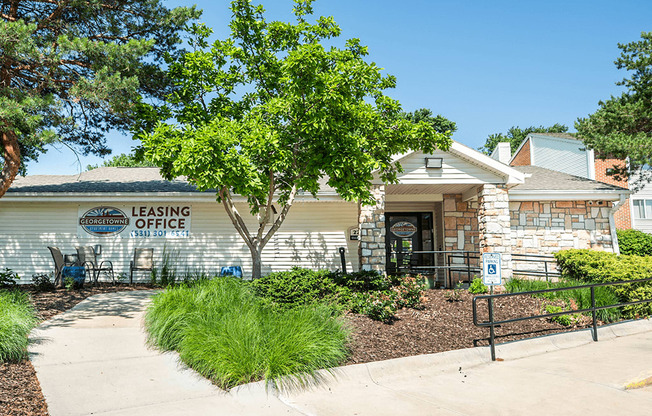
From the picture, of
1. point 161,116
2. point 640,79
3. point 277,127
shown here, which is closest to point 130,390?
point 277,127

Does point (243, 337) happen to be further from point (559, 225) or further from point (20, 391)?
point (559, 225)

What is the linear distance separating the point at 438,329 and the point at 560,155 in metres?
23.8

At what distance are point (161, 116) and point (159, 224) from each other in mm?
4775

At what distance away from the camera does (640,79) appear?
1664 centimetres

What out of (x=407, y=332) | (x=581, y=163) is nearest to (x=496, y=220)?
(x=407, y=332)

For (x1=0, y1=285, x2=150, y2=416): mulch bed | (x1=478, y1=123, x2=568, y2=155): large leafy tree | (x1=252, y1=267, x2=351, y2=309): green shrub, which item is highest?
(x1=478, y1=123, x2=568, y2=155): large leafy tree

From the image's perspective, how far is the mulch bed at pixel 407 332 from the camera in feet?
15.1

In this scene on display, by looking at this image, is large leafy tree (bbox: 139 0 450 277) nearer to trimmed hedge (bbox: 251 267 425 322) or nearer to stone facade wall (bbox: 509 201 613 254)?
trimmed hedge (bbox: 251 267 425 322)

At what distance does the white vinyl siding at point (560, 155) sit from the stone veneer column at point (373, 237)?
1963cm

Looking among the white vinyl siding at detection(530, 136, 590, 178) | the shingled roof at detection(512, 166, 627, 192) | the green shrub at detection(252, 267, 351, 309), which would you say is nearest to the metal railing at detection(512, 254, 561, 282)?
the shingled roof at detection(512, 166, 627, 192)

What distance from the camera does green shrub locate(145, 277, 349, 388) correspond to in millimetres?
4887

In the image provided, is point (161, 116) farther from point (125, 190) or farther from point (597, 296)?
point (597, 296)

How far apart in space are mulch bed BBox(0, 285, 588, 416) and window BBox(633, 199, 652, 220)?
67.2 ft

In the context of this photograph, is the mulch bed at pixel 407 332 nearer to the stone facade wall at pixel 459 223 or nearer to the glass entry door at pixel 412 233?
the stone facade wall at pixel 459 223
